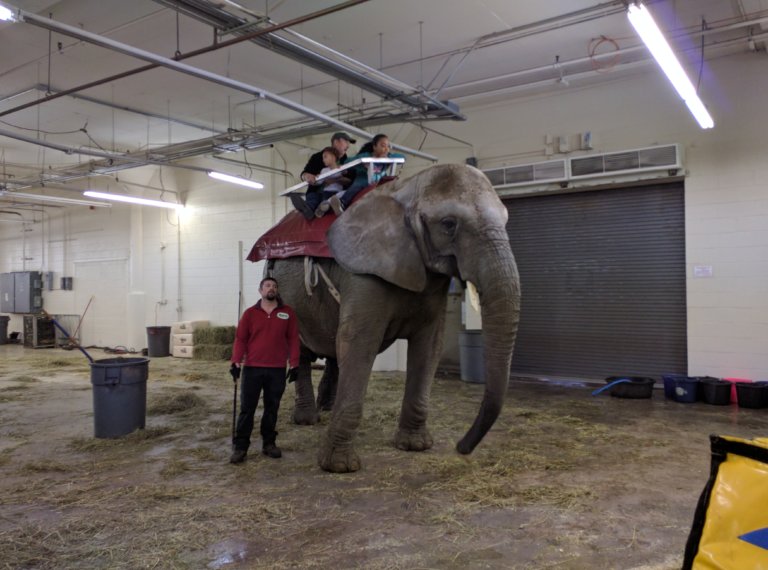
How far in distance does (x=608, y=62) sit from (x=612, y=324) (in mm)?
3921

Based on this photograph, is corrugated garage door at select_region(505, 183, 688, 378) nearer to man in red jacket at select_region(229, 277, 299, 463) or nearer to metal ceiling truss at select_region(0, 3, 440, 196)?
metal ceiling truss at select_region(0, 3, 440, 196)

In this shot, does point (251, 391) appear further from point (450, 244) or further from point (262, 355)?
point (450, 244)

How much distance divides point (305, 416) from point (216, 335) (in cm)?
719

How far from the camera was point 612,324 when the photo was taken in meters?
8.90

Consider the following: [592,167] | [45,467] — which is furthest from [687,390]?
[45,467]

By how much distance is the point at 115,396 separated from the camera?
18.1 ft

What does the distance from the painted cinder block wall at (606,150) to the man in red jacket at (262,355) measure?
224 inches

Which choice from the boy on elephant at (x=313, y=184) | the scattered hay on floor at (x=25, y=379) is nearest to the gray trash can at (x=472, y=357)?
the boy on elephant at (x=313, y=184)

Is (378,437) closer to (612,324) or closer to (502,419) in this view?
(502,419)

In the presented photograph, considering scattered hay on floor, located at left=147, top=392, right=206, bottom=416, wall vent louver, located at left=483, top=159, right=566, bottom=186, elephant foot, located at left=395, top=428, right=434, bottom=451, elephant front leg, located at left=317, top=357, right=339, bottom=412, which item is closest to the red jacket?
elephant foot, located at left=395, top=428, right=434, bottom=451

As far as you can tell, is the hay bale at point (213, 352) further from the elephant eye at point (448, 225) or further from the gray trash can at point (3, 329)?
the gray trash can at point (3, 329)

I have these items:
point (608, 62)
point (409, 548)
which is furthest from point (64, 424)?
point (608, 62)

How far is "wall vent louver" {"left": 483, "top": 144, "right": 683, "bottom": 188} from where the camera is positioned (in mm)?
8062

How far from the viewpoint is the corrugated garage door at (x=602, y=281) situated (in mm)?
8430
